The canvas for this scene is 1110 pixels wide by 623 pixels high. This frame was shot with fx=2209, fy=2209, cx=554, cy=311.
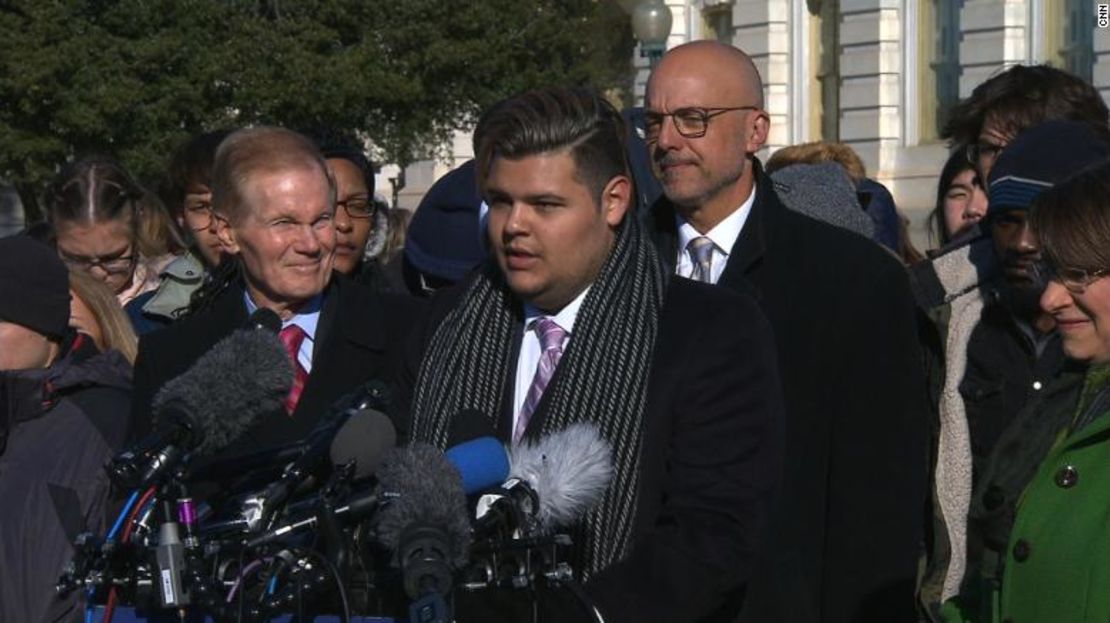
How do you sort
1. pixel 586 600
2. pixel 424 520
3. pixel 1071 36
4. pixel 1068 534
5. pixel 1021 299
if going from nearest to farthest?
pixel 424 520, pixel 586 600, pixel 1068 534, pixel 1021 299, pixel 1071 36

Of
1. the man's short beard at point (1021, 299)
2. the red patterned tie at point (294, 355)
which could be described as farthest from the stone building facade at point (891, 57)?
the red patterned tie at point (294, 355)

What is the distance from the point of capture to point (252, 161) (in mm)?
5387

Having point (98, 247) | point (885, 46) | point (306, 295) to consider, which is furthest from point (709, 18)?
point (306, 295)

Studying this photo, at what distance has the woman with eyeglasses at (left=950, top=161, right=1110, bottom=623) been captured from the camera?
3.95 metres

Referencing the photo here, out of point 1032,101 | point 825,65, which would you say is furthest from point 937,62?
point 1032,101

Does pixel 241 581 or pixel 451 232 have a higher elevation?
pixel 451 232

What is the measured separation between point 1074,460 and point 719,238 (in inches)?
70.5

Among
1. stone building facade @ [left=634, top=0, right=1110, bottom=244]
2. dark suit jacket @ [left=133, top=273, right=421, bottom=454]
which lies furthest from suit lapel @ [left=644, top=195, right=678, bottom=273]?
stone building facade @ [left=634, top=0, right=1110, bottom=244]

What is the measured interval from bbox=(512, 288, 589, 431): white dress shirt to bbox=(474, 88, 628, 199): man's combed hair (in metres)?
0.27

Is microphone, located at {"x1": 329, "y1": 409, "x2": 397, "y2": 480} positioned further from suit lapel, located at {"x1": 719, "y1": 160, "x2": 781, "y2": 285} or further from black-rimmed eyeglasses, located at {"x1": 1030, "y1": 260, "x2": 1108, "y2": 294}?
suit lapel, located at {"x1": 719, "y1": 160, "x2": 781, "y2": 285}

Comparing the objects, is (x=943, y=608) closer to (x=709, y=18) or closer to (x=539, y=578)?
(x=539, y=578)

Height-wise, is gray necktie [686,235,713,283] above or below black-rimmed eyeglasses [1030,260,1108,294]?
below

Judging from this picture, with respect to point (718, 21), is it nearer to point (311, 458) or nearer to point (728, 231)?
point (728, 231)

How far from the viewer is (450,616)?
343 cm
